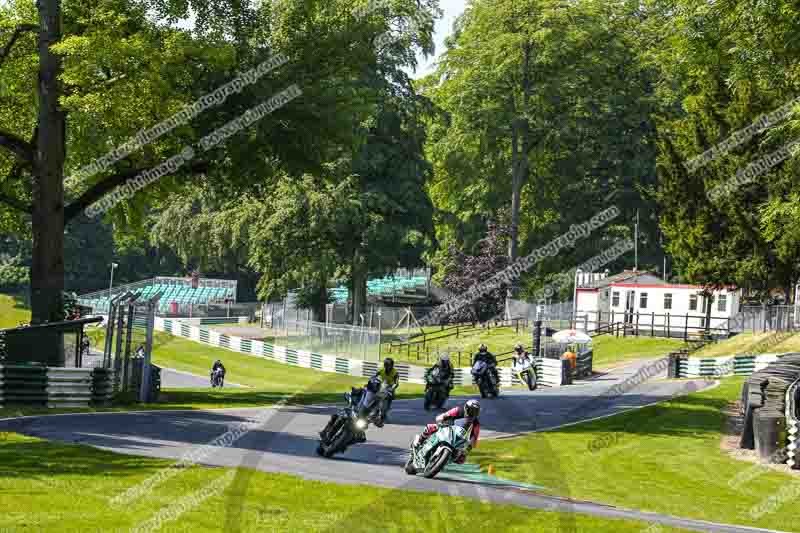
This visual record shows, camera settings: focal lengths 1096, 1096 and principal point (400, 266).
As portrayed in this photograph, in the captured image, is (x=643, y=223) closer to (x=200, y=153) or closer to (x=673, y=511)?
(x=200, y=153)

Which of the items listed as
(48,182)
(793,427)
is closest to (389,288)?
(48,182)

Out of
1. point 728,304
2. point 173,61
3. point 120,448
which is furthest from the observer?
point 728,304

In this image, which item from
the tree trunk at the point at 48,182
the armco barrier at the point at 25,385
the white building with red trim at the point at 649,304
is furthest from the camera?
the white building with red trim at the point at 649,304

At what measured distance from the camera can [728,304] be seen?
198 feet

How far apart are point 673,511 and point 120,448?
29.0ft

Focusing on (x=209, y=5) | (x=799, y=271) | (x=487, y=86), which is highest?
(x=487, y=86)

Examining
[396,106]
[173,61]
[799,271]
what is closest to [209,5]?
[173,61]

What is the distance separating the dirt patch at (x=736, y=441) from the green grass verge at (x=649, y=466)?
0.65ft

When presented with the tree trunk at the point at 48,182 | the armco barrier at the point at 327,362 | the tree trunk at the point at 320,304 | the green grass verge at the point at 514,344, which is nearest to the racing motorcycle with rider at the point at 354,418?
the tree trunk at the point at 48,182

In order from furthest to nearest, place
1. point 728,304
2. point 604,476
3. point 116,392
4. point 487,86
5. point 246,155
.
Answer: point 487,86 → point 728,304 → point 246,155 → point 116,392 → point 604,476

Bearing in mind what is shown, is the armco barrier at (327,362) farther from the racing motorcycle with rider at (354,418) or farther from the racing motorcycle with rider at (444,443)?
the racing motorcycle with rider at (444,443)

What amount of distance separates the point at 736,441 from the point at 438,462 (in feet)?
35.6

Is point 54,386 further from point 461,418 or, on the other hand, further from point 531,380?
point 531,380

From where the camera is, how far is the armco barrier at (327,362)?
44.8 m
